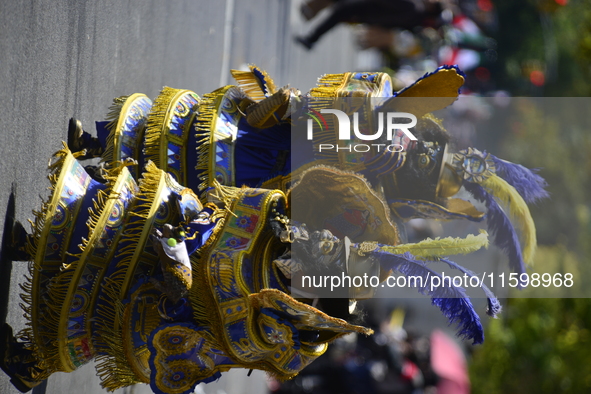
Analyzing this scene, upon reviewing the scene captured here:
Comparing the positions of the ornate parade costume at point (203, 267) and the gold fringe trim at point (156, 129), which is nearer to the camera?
the ornate parade costume at point (203, 267)

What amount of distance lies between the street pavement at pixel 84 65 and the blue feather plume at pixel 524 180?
6.98ft

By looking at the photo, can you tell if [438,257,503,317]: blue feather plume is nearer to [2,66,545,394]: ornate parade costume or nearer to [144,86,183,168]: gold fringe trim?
[2,66,545,394]: ornate parade costume

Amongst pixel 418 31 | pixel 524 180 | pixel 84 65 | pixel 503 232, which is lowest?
pixel 503 232

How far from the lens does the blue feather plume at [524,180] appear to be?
294cm

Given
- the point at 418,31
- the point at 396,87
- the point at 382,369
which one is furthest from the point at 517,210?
the point at 396,87

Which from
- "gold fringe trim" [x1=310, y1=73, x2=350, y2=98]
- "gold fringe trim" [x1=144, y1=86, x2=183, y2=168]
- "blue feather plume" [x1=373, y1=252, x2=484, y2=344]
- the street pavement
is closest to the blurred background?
the street pavement

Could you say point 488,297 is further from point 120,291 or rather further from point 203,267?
point 120,291

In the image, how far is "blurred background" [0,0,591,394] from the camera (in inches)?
121

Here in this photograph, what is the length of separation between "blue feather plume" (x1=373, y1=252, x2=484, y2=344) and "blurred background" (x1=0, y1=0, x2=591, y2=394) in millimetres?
147

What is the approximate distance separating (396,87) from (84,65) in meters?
6.65

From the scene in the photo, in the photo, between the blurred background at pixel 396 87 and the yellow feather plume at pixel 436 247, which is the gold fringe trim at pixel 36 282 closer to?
the blurred background at pixel 396 87

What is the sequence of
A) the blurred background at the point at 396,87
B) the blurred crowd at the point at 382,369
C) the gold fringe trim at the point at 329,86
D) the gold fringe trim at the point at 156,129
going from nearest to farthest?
1. the blurred background at the point at 396,87
2. the gold fringe trim at the point at 329,86
3. the gold fringe trim at the point at 156,129
4. the blurred crowd at the point at 382,369

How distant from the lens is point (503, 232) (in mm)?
2883

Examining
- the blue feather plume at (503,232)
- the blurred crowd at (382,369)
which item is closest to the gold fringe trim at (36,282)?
the blue feather plume at (503,232)
